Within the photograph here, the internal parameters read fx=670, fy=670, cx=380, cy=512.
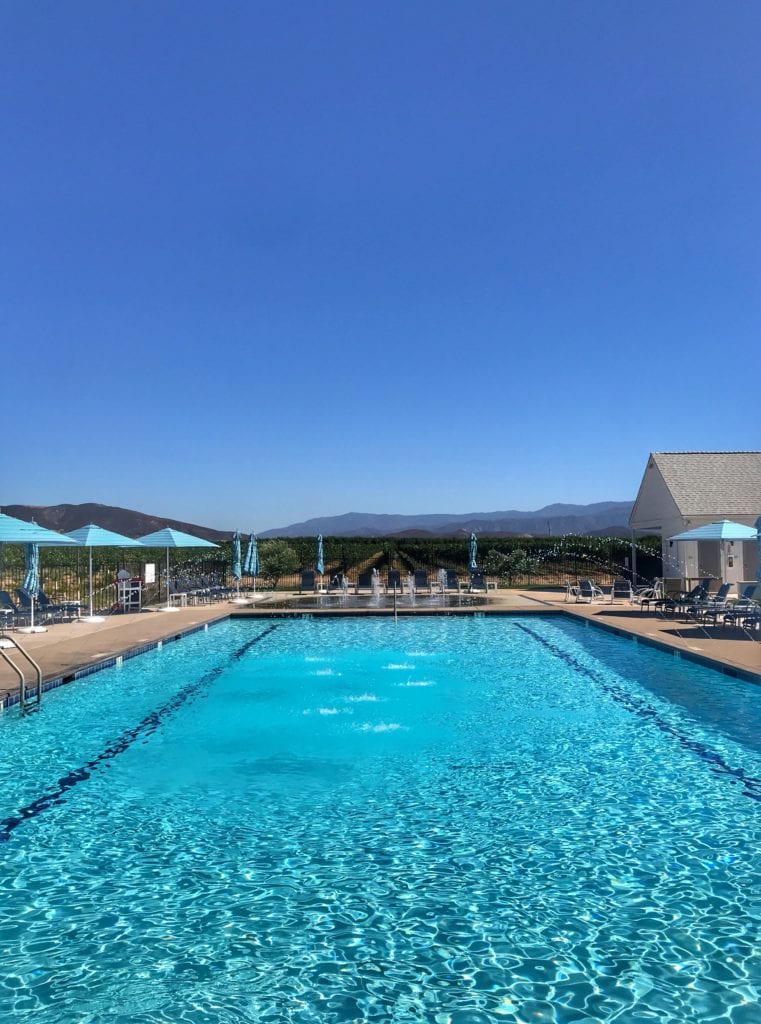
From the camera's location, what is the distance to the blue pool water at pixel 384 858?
3191mm

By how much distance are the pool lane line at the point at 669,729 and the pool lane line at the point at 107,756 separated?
237 inches

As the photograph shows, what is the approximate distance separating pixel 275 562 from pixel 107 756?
72.3 feet

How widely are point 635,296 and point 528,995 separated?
24149 mm

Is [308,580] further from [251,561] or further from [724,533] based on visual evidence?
[724,533]

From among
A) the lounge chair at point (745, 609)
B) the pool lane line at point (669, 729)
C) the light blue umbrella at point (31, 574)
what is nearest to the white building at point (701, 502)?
the lounge chair at point (745, 609)

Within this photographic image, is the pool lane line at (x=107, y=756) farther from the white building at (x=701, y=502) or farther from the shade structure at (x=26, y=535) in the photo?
the white building at (x=701, y=502)

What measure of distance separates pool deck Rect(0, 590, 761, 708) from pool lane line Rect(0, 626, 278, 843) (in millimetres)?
1565

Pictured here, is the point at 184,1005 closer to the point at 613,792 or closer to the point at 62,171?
the point at 613,792

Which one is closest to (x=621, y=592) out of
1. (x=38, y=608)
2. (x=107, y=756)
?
(x=38, y=608)

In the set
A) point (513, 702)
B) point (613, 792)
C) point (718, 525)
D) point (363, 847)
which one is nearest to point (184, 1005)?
point (363, 847)

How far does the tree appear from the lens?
95.5 ft

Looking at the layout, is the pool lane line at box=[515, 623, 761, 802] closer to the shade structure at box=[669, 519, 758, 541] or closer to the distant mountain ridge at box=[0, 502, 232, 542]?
the shade structure at box=[669, 519, 758, 541]

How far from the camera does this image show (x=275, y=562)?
2912cm

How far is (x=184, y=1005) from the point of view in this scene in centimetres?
306
